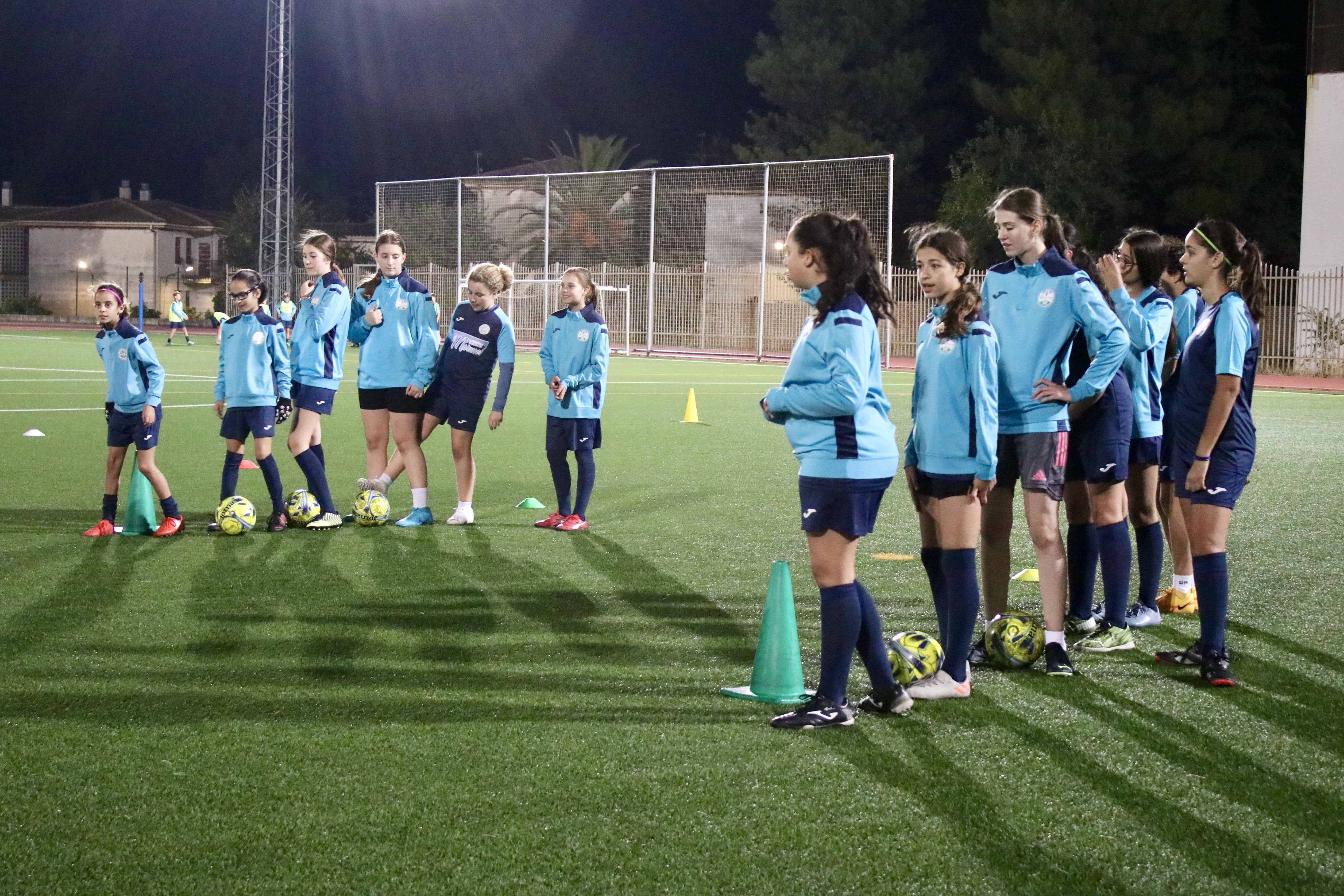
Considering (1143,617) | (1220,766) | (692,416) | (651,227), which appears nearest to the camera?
(1220,766)

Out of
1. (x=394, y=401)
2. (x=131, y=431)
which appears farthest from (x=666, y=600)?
(x=131, y=431)

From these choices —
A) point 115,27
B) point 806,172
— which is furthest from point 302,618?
point 115,27

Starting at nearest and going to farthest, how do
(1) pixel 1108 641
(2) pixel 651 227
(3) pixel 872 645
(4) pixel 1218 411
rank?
(3) pixel 872 645, (4) pixel 1218 411, (1) pixel 1108 641, (2) pixel 651 227

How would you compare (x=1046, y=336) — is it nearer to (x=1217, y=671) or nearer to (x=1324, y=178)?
(x=1217, y=671)

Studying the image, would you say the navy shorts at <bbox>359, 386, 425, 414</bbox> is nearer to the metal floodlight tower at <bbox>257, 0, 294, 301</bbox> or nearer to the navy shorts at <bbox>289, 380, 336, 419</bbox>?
the navy shorts at <bbox>289, 380, 336, 419</bbox>

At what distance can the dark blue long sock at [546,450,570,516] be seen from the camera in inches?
Result: 342

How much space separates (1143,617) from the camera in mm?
6023

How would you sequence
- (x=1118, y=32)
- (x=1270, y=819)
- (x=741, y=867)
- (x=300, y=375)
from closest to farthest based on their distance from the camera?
(x=741, y=867), (x=1270, y=819), (x=300, y=375), (x=1118, y=32)

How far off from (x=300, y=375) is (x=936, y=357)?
517cm

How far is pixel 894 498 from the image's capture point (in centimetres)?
1006

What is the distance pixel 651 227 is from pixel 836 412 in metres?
31.3

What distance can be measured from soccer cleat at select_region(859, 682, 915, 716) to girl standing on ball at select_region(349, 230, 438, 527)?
4.73 m

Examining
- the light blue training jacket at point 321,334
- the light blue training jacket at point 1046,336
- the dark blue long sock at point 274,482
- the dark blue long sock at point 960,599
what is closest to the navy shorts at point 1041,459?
the light blue training jacket at point 1046,336

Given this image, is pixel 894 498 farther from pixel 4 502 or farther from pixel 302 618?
pixel 4 502
